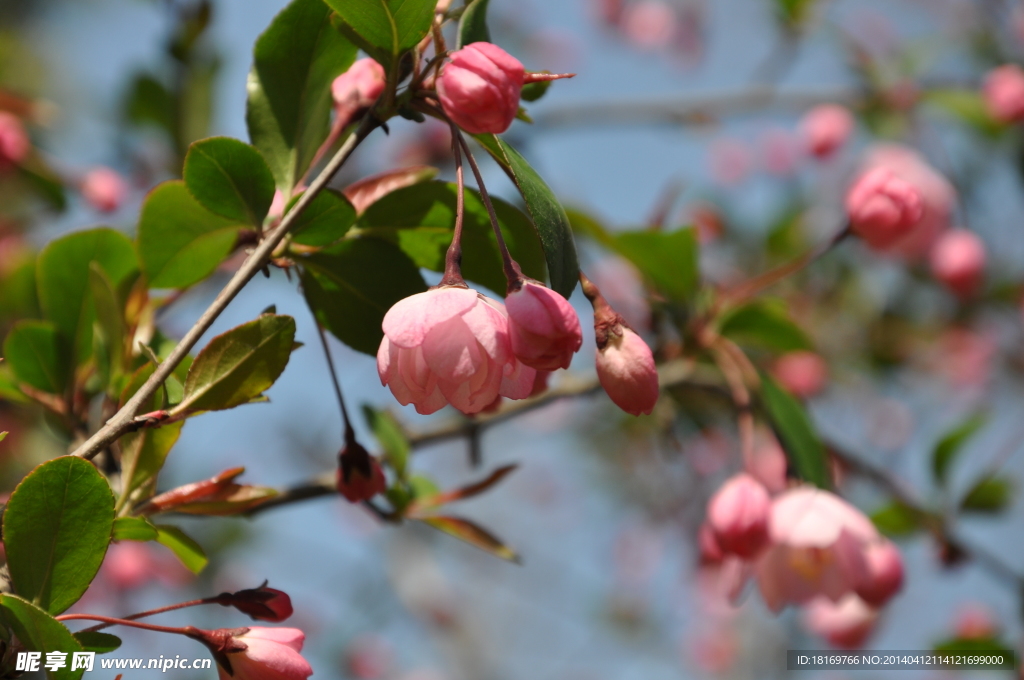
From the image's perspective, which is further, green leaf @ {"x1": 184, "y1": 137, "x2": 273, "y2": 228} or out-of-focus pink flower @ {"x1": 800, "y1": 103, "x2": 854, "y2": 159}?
out-of-focus pink flower @ {"x1": 800, "y1": 103, "x2": 854, "y2": 159}

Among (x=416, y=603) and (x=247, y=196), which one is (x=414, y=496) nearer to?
(x=247, y=196)

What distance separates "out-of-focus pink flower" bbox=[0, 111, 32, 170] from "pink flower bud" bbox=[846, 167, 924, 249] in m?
1.25

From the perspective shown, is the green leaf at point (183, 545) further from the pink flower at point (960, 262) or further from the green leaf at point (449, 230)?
the pink flower at point (960, 262)

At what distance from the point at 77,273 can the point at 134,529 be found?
346mm

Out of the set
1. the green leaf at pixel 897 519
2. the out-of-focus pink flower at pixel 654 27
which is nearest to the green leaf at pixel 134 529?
the green leaf at pixel 897 519

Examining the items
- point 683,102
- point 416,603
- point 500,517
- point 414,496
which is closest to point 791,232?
point 683,102

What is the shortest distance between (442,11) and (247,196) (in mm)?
213

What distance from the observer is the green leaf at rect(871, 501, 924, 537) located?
140 cm

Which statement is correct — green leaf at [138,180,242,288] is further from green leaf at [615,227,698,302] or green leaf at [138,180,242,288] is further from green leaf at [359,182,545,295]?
green leaf at [615,227,698,302]

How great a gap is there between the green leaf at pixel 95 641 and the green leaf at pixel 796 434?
80 cm

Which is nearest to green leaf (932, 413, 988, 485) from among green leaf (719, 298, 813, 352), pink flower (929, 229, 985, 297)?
green leaf (719, 298, 813, 352)

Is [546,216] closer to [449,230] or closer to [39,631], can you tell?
[449,230]

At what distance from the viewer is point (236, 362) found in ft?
1.92

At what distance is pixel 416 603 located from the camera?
11.8 ft
